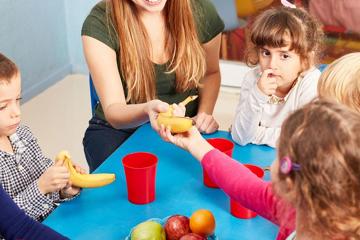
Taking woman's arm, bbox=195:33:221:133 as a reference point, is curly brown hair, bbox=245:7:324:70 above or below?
above

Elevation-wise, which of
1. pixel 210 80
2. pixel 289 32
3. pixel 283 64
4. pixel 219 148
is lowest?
pixel 210 80

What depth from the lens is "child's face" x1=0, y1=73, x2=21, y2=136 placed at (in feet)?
4.33

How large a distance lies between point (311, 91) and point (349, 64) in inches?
18.2

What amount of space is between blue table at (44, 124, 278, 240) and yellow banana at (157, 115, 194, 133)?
161 millimetres

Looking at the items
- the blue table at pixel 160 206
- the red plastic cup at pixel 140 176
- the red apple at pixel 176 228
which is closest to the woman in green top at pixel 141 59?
the blue table at pixel 160 206

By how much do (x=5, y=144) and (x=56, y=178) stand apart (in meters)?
0.22

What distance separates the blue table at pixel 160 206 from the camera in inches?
46.3

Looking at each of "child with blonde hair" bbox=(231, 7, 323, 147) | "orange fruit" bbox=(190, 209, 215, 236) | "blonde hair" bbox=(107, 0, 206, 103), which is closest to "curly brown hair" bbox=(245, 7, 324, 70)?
"child with blonde hair" bbox=(231, 7, 323, 147)

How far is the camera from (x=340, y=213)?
31.1 inches

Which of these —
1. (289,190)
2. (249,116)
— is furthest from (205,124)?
(289,190)

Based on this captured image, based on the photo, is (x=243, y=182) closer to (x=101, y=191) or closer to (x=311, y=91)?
(x=101, y=191)

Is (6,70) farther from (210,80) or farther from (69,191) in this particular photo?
(210,80)

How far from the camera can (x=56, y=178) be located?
1.28 metres

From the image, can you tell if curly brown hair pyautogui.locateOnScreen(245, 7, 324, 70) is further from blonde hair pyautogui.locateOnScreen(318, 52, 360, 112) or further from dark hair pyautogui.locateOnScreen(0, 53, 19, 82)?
dark hair pyautogui.locateOnScreen(0, 53, 19, 82)
